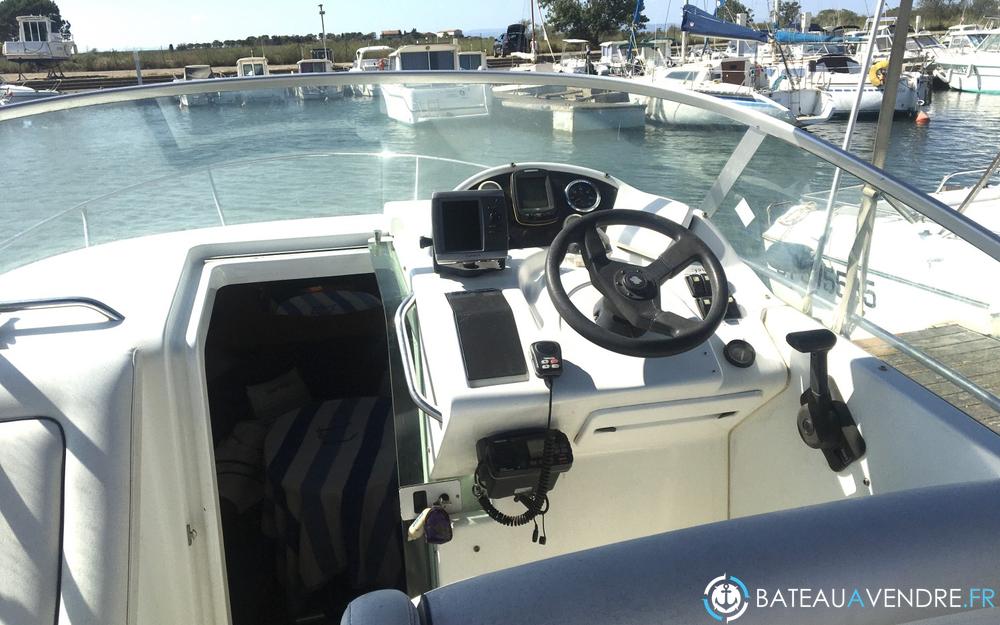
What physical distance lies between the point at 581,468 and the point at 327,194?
180cm

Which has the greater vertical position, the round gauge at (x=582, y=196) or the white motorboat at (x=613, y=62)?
the white motorboat at (x=613, y=62)

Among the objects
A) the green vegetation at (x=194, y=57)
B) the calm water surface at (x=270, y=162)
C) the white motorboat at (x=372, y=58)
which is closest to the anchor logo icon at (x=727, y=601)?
the calm water surface at (x=270, y=162)

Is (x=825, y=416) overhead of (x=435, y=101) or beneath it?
beneath

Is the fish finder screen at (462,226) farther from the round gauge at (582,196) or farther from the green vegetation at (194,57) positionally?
the green vegetation at (194,57)

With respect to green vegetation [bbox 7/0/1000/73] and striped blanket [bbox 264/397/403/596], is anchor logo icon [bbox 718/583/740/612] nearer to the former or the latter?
striped blanket [bbox 264/397/403/596]

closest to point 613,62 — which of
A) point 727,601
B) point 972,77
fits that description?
point 972,77

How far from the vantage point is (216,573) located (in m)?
1.87

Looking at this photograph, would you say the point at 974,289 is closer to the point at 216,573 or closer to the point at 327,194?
the point at 216,573

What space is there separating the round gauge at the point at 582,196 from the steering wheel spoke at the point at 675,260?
586mm

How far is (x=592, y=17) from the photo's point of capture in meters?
46.1

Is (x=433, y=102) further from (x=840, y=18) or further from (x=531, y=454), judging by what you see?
(x=840, y=18)

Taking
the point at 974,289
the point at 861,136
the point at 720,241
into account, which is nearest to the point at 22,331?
the point at 720,241

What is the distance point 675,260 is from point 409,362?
30.4 inches

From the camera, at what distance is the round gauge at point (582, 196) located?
245 centimetres
